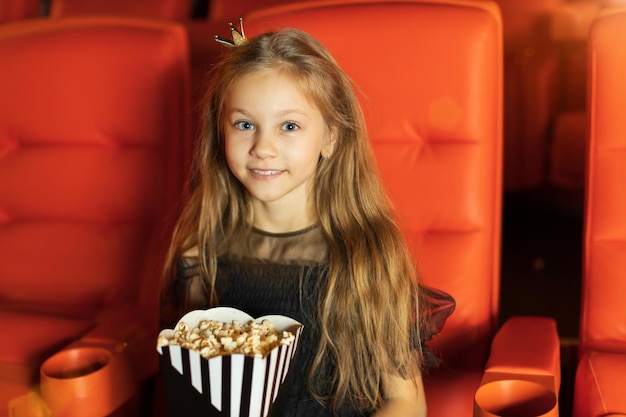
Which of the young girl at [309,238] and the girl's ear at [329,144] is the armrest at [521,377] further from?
the girl's ear at [329,144]

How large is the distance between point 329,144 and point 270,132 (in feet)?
0.47

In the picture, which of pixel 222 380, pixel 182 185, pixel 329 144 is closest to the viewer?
pixel 222 380

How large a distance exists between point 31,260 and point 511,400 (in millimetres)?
1076

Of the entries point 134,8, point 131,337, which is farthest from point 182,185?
point 134,8

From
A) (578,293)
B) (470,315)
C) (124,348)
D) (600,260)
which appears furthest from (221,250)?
(578,293)

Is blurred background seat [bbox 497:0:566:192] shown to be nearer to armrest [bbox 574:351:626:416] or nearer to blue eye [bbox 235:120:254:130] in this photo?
armrest [bbox 574:351:626:416]

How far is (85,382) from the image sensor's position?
46.5 inches

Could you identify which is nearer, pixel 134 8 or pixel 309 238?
pixel 309 238

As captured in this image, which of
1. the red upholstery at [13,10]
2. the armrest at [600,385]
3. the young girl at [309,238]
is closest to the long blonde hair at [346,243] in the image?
the young girl at [309,238]

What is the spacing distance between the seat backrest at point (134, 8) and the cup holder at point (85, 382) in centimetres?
161

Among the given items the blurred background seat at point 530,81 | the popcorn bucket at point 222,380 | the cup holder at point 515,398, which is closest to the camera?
the popcorn bucket at point 222,380

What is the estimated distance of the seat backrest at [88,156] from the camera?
5.57 ft

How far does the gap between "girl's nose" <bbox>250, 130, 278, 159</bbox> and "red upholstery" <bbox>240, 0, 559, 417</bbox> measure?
33 cm

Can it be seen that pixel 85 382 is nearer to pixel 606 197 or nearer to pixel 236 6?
pixel 606 197
